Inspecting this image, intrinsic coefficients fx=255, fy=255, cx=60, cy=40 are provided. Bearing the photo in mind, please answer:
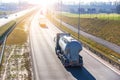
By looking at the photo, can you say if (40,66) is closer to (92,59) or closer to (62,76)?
(62,76)

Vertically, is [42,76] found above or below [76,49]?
below

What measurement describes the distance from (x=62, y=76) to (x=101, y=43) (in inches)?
1157

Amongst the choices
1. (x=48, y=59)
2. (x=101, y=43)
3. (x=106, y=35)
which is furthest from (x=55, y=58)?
(x=106, y=35)

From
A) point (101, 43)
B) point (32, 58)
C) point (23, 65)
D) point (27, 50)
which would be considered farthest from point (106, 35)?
point (23, 65)

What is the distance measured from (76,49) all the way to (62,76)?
5.46m

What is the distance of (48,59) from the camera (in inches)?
1833

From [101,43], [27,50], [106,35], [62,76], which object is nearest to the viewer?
[62,76]

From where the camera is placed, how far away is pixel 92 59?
152 feet

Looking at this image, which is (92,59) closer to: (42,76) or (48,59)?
(48,59)

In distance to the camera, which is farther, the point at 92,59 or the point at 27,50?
the point at 27,50

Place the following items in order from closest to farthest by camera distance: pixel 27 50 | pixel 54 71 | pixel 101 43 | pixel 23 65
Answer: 1. pixel 54 71
2. pixel 23 65
3. pixel 27 50
4. pixel 101 43

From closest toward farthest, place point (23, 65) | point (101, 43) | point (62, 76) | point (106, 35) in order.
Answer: point (62, 76) < point (23, 65) < point (101, 43) < point (106, 35)

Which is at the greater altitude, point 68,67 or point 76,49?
point 76,49

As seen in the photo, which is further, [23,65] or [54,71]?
Answer: [23,65]
